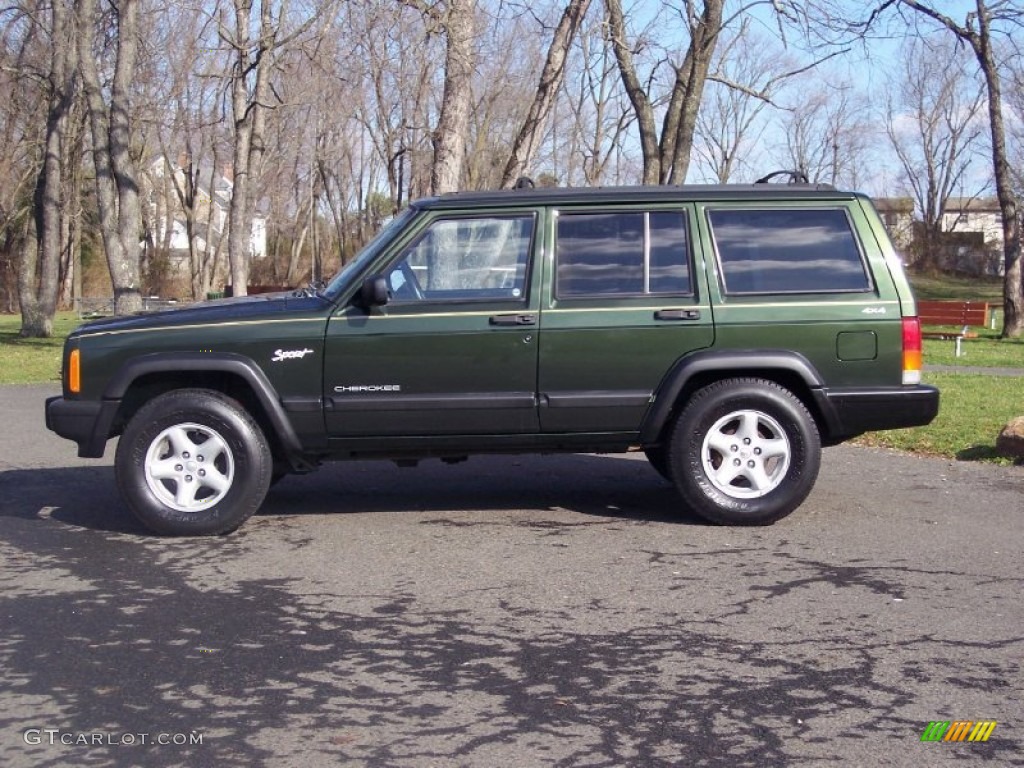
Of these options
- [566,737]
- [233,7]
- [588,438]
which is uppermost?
[233,7]

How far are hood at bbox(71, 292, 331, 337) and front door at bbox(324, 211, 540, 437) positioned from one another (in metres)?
Answer: 0.28

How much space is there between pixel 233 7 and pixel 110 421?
18801 mm

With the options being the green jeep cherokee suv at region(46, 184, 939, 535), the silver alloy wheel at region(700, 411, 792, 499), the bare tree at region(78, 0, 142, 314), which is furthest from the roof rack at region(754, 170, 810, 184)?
the bare tree at region(78, 0, 142, 314)

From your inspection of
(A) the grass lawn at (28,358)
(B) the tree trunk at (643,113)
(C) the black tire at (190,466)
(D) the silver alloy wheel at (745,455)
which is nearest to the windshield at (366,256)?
(C) the black tire at (190,466)

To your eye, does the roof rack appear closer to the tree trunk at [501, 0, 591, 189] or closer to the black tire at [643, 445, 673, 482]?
the black tire at [643, 445, 673, 482]

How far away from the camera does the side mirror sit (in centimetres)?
662

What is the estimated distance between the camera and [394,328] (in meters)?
6.73

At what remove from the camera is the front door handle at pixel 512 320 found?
22.1ft

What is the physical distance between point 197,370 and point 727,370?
3.09 metres

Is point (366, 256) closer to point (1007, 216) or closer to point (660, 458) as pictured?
point (660, 458)

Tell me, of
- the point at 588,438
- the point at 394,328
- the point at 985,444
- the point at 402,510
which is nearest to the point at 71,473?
the point at 402,510

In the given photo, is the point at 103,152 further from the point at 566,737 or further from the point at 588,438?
the point at 566,737

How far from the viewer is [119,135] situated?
2002cm

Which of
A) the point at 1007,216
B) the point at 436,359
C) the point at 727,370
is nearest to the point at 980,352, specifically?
the point at 1007,216
